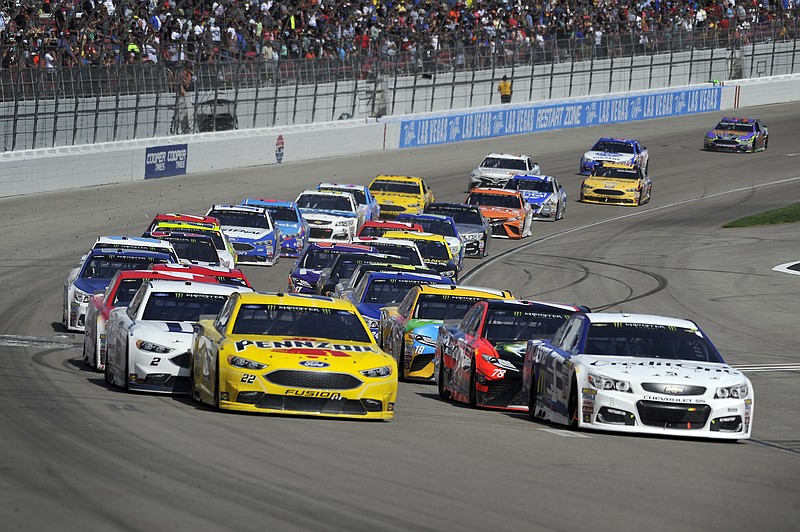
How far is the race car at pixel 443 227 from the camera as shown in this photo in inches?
1241

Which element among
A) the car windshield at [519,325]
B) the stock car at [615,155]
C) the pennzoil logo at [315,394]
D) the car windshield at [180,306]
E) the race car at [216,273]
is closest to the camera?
the pennzoil logo at [315,394]

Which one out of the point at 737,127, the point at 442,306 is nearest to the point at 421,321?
the point at 442,306

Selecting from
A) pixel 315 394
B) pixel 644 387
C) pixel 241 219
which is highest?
pixel 644 387

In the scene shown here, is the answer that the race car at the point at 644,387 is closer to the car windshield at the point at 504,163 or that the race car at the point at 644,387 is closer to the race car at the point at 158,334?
the race car at the point at 158,334

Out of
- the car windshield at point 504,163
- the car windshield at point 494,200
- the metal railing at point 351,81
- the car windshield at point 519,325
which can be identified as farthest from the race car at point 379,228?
the car windshield at point 519,325

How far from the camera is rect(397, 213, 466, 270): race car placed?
31.5 m

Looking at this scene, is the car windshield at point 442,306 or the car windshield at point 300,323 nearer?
the car windshield at point 300,323

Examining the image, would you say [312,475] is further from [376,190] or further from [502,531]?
[376,190]

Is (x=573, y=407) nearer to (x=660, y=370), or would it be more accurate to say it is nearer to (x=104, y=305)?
(x=660, y=370)

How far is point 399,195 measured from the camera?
38875 millimetres

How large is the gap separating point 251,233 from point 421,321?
1395cm

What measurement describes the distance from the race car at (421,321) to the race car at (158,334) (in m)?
2.62

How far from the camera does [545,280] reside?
3008cm

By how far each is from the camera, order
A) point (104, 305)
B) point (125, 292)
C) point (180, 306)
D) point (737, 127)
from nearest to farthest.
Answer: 1. point (180, 306)
2. point (104, 305)
3. point (125, 292)
4. point (737, 127)
